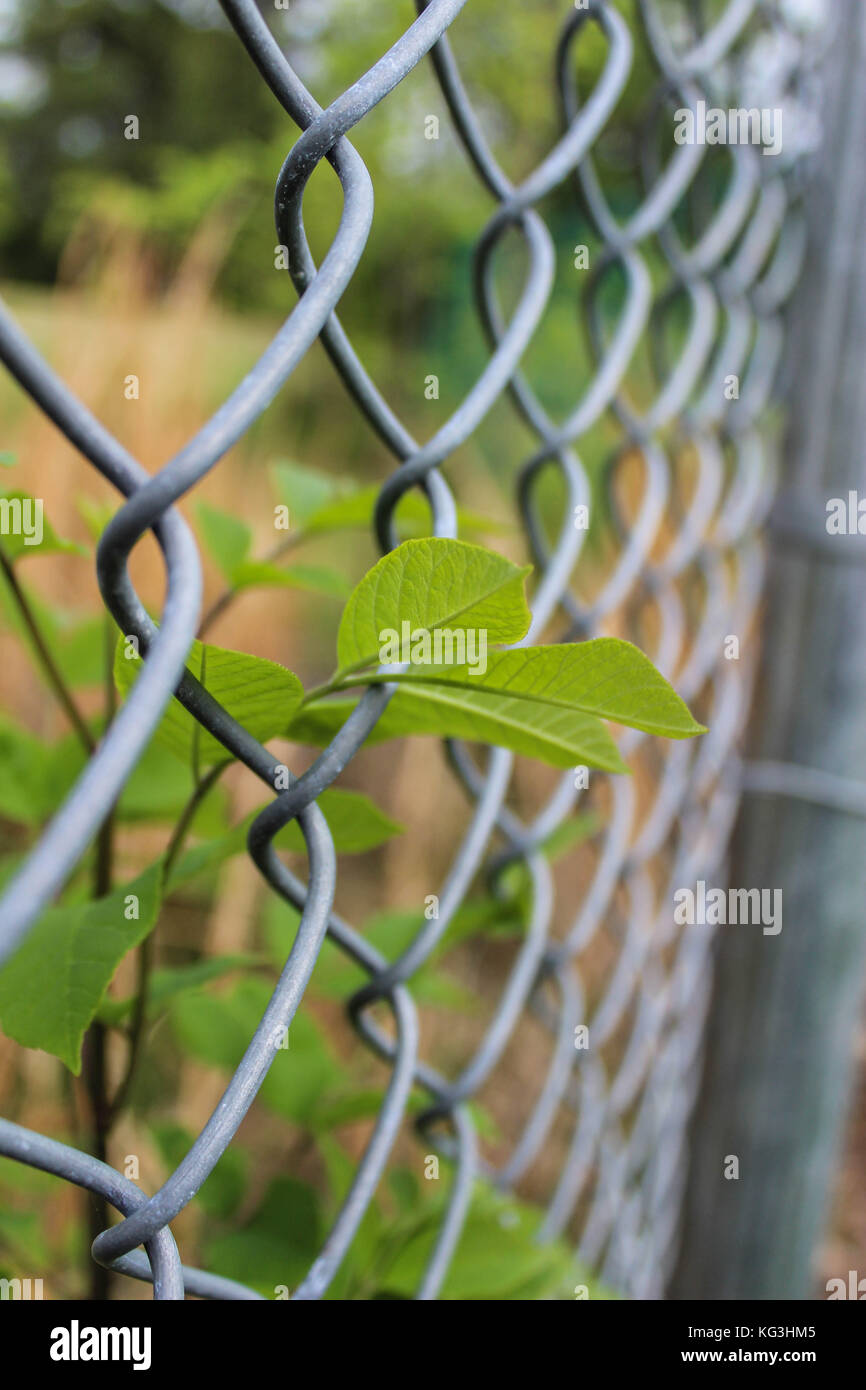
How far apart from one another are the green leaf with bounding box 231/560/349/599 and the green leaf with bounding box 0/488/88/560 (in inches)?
2.1

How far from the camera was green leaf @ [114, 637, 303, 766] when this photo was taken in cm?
16

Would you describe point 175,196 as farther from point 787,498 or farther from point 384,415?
point 384,415

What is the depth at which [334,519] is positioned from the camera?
31 cm

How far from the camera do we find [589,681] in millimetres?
169

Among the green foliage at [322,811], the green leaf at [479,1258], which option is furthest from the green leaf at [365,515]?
the green leaf at [479,1258]

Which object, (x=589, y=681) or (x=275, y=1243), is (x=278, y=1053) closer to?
(x=275, y=1243)

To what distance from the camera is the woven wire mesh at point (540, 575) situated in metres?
0.12

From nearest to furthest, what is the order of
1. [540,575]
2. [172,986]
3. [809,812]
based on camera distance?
[172,986] < [540,575] < [809,812]

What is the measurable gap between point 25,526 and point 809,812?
461 mm

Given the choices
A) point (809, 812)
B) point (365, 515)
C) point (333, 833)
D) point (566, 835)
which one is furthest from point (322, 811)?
point (809, 812)

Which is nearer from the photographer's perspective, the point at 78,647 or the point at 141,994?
the point at 141,994

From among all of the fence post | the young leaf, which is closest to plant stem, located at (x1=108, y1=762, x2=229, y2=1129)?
the young leaf
